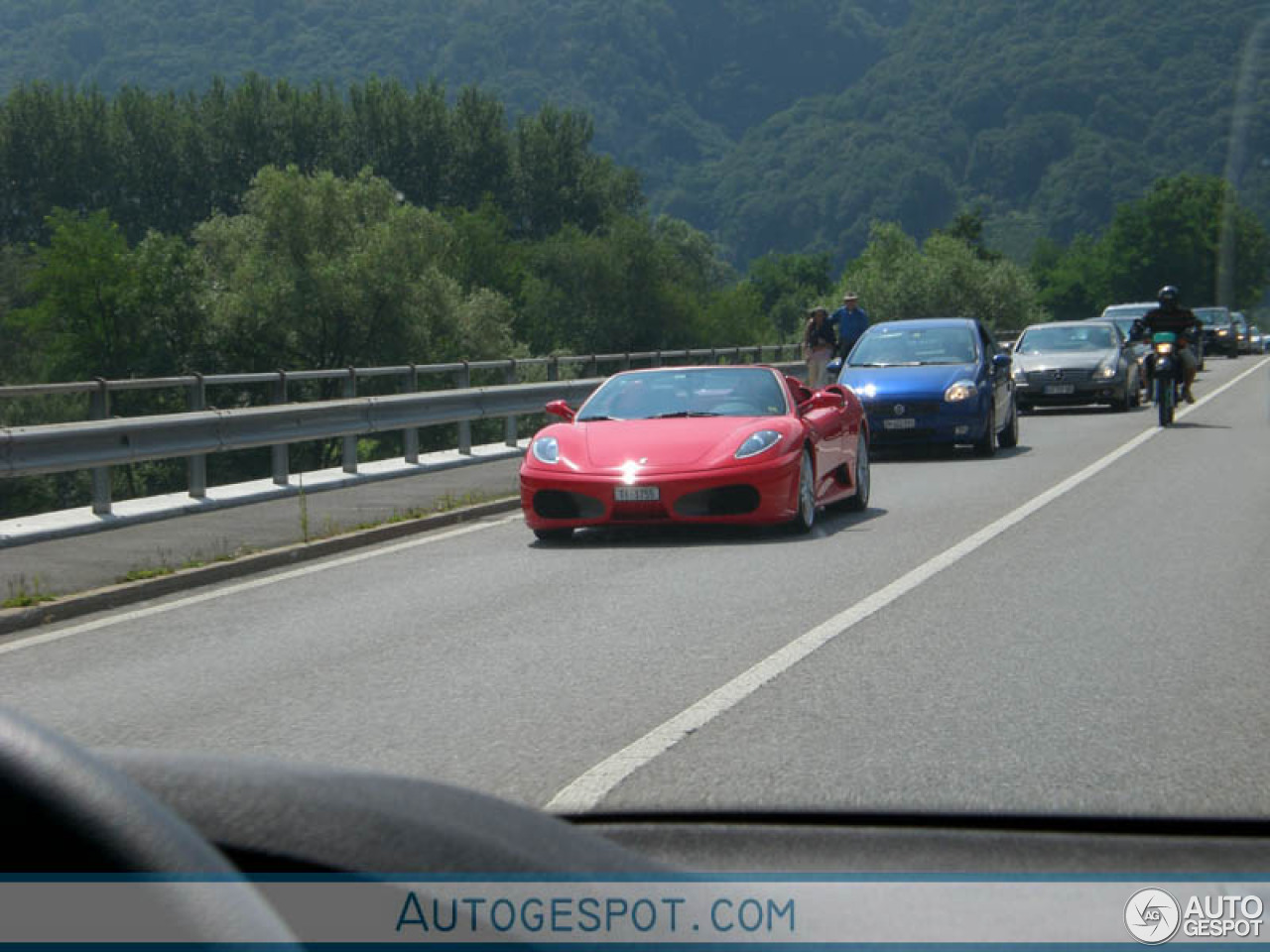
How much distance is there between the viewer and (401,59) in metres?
199

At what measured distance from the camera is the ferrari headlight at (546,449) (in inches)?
520

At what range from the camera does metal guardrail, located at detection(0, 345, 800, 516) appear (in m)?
13.7

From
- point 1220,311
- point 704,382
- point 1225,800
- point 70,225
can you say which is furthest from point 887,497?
point 70,225

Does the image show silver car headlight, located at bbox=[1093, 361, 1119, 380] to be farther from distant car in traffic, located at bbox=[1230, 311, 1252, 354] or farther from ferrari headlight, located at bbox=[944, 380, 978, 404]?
distant car in traffic, located at bbox=[1230, 311, 1252, 354]

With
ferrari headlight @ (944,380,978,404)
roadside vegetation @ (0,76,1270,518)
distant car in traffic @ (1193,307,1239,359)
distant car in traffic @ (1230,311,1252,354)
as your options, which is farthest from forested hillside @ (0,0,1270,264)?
ferrari headlight @ (944,380,978,404)

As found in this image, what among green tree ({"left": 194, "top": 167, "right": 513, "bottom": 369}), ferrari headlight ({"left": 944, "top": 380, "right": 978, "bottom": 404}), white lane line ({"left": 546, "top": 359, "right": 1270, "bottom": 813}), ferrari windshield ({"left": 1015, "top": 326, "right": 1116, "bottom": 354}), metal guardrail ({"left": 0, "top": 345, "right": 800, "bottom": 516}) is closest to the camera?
white lane line ({"left": 546, "top": 359, "right": 1270, "bottom": 813})

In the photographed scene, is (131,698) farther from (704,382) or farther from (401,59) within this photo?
(401,59)

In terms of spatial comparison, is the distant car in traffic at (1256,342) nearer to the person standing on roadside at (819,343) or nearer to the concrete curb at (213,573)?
the person standing on roadside at (819,343)

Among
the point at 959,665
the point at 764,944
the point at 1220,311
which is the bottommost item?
the point at 1220,311

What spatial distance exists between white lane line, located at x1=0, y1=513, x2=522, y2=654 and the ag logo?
6393 millimetres

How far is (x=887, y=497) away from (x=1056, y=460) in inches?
175

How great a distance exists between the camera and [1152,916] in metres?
3.78

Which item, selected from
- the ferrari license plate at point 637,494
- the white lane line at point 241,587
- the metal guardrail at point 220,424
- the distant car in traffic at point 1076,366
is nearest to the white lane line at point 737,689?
the ferrari license plate at point 637,494

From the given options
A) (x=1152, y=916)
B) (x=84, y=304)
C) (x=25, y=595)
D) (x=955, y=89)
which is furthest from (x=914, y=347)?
(x=955, y=89)
